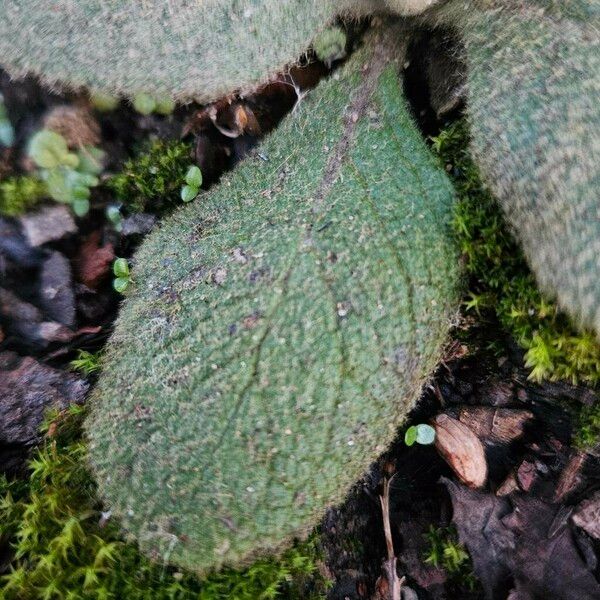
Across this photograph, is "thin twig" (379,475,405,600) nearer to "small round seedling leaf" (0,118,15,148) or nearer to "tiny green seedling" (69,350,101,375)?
"tiny green seedling" (69,350,101,375)

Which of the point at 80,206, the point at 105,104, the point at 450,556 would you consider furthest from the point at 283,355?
the point at 105,104

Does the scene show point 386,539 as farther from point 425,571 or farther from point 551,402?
point 551,402

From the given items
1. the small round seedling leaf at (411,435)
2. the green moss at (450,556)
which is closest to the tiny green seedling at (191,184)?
the small round seedling leaf at (411,435)

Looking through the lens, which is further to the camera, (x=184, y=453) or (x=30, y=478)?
(x=30, y=478)

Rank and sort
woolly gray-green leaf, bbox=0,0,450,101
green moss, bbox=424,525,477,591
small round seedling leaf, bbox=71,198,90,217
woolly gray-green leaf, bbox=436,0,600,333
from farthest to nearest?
small round seedling leaf, bbox=71,198,90,217 → green moss, bbox=424,525,477,591 → woolly gray-green leaf, bbox=0,0,450,101 → woolly gray-green leaf, bbox=436,0,600,333

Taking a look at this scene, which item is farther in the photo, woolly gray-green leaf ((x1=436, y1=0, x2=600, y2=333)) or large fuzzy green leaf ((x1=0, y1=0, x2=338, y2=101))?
large fuzzy green leaf ((x1=0, y1=0, x2=338, y2=101))

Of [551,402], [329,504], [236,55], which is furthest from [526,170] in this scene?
[329,504]

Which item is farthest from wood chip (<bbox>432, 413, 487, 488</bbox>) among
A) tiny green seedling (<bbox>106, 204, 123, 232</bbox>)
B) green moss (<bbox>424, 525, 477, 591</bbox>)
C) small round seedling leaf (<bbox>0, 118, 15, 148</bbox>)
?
small round seedling leaf (<bbox>0, 118, 15, 148</bbox>)
